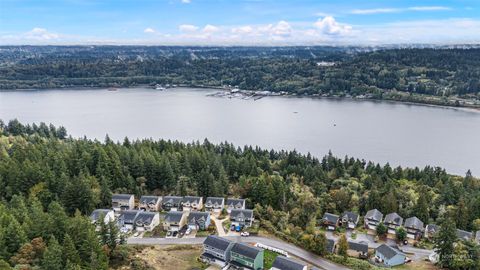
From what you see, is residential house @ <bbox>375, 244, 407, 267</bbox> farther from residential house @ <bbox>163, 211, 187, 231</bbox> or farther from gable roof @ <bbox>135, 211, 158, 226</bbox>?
gable roof @ <bbox>135, 211, 158, 226</bbox>

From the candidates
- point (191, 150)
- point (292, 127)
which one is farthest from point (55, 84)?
point (191, 150)

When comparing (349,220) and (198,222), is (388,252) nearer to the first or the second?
(349,220)

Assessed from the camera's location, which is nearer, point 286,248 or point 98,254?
point 98,254

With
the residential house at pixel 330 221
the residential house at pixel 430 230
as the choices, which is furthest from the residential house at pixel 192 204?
the residential house at pixel 430 230

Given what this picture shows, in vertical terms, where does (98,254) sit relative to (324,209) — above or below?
above

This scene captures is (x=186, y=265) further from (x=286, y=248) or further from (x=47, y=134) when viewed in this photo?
(x=47, y=134)

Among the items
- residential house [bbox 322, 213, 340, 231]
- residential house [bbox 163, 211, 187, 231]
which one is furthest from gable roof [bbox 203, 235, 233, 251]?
residential house [bbox 322, 213, 340, 231]

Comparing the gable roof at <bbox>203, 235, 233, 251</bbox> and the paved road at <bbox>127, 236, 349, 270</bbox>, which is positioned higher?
the gable roof at <bbox>203, 235, 233, 251</bbox>
